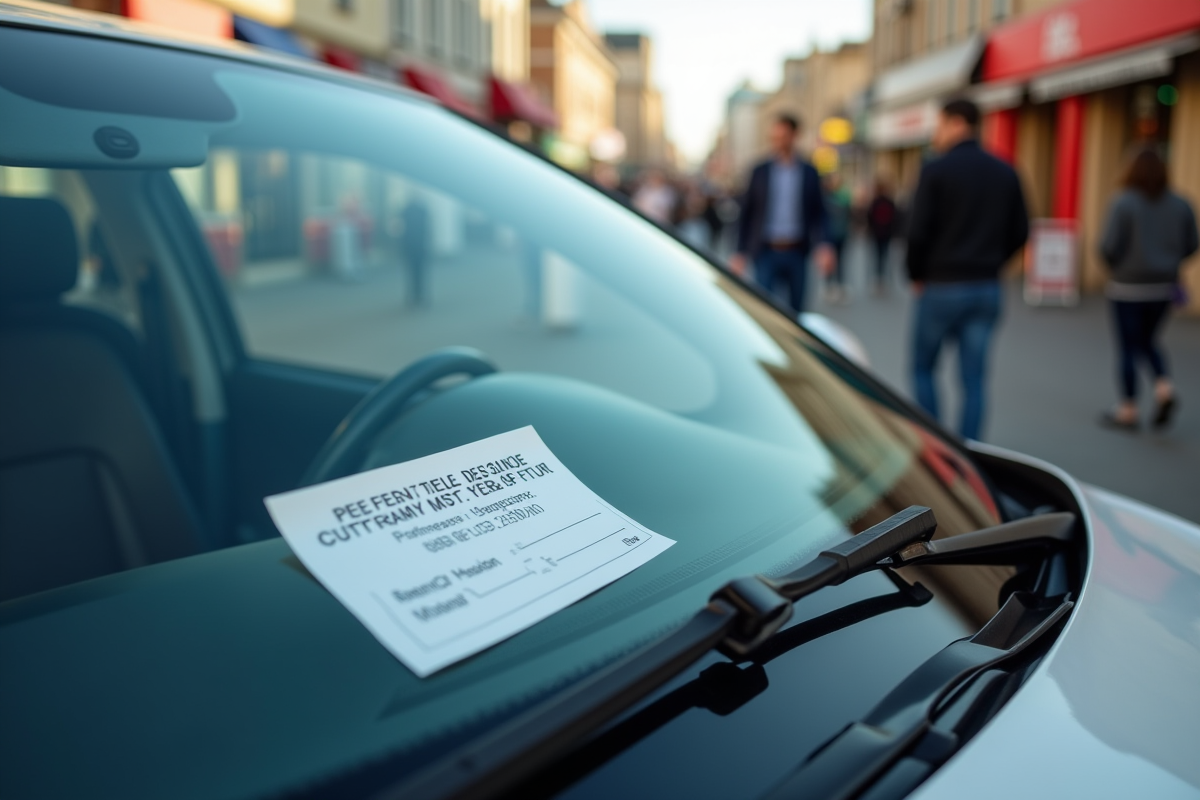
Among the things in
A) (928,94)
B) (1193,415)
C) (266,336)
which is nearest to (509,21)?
(928,94)

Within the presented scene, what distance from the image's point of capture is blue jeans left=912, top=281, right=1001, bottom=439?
18.0 feet

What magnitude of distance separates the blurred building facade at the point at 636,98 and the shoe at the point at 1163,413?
119785 millimetres

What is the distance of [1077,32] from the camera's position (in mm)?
14102

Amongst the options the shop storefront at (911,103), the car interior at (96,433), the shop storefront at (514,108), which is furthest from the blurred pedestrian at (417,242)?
the shop storefront at (514,108)

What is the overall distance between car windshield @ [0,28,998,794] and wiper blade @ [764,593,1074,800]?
0.19 meters

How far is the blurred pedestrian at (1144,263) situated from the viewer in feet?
21.2

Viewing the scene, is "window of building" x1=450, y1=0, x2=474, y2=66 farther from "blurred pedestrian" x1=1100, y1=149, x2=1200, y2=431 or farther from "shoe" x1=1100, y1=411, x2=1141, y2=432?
"shoe" x1=1100, y1=411, x2=1141, y2=432

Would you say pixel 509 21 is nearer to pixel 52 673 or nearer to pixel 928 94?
pixel 928 94

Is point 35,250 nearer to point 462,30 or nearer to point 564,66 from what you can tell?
point 462,30

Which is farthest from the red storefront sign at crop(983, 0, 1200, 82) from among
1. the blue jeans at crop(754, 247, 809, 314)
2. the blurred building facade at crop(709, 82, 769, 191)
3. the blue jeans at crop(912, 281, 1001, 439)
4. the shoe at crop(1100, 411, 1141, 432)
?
the blurred building facade at crop(709, 82, 769, 191)

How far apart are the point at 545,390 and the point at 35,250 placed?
3.65ft

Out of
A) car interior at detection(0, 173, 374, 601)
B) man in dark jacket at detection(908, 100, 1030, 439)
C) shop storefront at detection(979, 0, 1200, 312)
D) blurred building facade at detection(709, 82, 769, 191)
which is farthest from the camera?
blurred building facade at detection(709, 82, 769, 191)

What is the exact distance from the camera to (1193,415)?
6.82m
